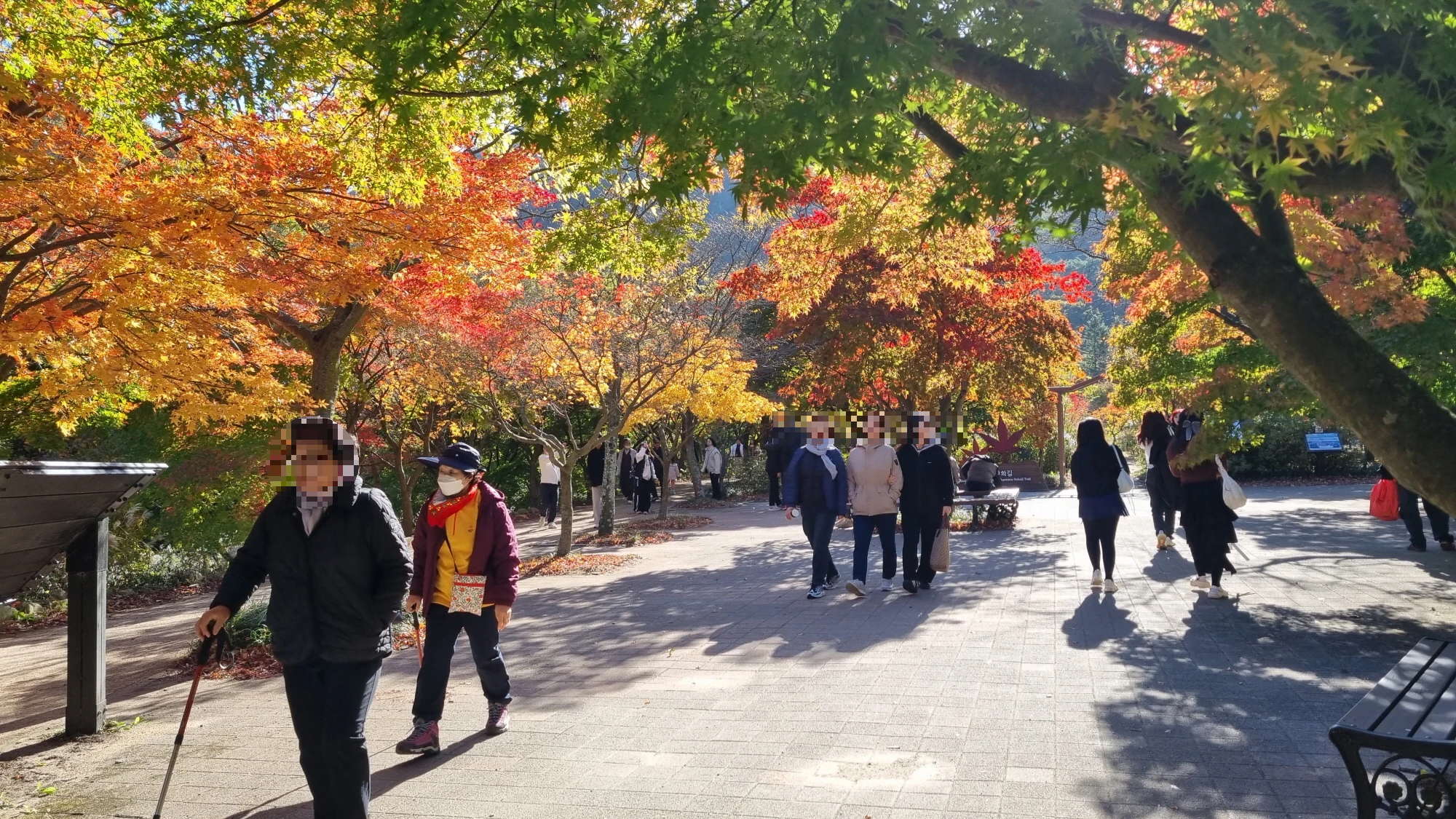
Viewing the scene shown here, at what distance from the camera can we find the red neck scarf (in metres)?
5.14

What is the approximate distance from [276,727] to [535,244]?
4.07 metres

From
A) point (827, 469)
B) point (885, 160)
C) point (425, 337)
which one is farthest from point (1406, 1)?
point (425, 337)

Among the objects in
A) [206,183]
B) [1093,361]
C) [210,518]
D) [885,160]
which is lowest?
[210,518]

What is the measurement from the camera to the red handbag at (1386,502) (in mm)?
11438

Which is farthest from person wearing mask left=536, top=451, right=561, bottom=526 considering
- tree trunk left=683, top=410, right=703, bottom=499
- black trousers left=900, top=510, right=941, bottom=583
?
black trousers left=900, top=510, right=941, bottom=583

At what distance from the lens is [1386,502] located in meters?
11.6

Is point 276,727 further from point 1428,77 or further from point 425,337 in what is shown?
point 425,337

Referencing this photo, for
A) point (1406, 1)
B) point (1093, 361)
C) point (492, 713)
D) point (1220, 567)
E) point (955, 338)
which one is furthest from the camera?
point (1093, 361)

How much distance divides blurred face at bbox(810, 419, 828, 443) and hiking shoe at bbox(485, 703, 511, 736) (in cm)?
490

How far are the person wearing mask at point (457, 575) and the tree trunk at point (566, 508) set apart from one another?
8173 mm

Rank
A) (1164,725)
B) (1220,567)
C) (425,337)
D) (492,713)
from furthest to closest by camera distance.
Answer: (425,337)
(1220,567)
(492,713)
(1164,725)

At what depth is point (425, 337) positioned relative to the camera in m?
12.7

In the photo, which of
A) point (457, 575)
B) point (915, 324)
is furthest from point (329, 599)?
point (915, 324)

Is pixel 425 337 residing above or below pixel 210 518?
above
